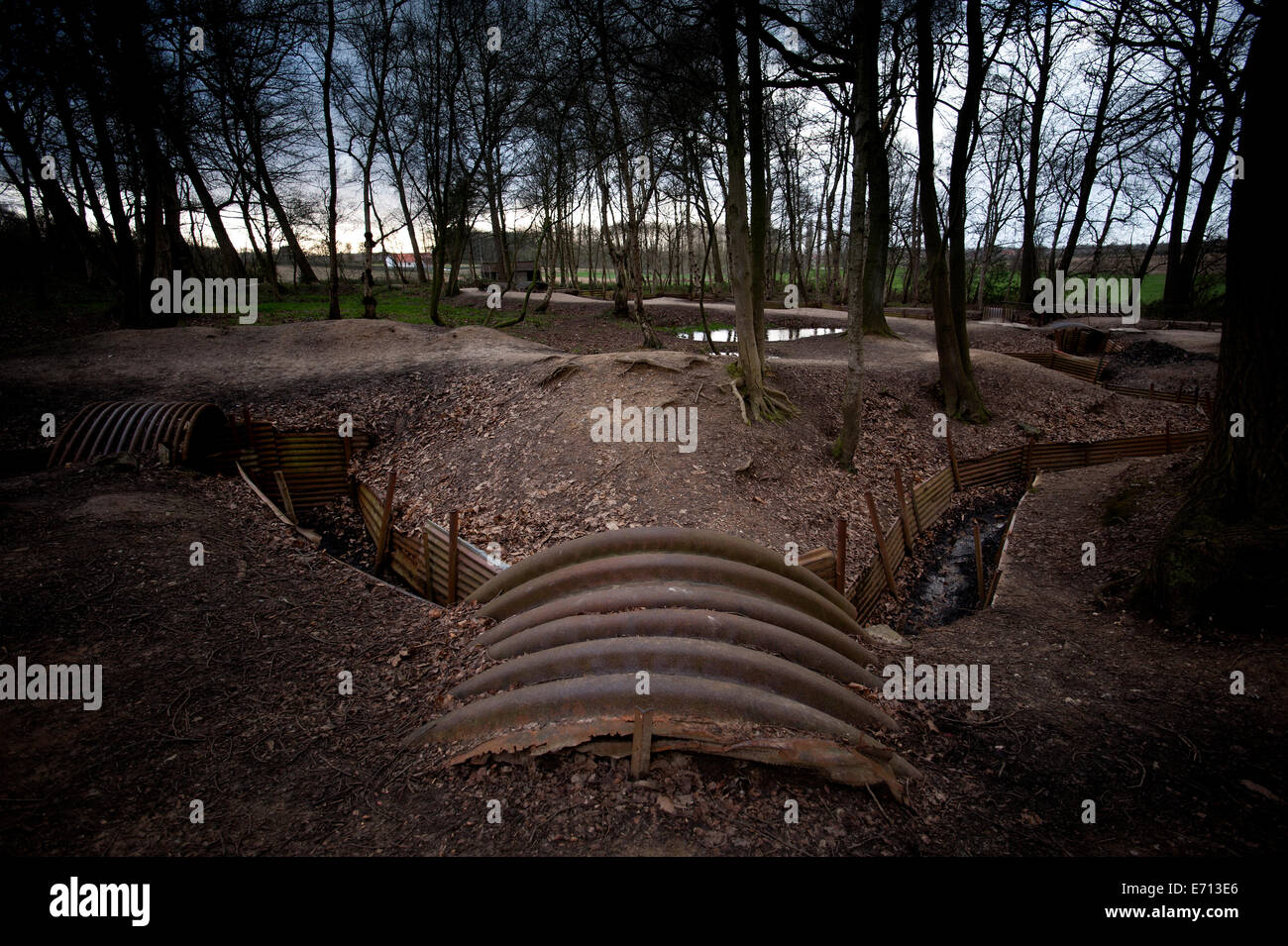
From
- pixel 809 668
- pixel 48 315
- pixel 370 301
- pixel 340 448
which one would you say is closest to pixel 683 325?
pixel 370 301

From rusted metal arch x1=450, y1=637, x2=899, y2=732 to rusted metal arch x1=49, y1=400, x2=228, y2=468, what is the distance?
829cm

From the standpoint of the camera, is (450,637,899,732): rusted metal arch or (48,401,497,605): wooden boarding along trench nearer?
(450,637,899,732): rusted metal arch

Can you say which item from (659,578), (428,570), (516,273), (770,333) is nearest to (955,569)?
(659,578)

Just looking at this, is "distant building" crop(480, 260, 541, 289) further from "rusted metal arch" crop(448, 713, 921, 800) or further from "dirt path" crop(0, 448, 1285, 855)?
"rusted metal arch" crop(448, 713, 921, 800)

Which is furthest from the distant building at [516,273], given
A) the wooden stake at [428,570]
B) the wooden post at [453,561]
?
the wooden post at [453,561]

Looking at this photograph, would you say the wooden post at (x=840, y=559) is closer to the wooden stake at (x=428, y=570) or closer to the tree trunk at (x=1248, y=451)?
the tree trunk at (x=1248, y=451)

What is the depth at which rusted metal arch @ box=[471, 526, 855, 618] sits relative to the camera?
615 centimetres

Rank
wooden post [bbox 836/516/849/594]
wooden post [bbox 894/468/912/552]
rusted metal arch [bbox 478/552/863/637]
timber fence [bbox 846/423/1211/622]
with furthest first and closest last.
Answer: timber fence [bbox 846/423/1211/622], wooden post [bbox 894/468/912/552], wooden post [bbox 836/516/849/594], rusted metal arch [bbox 478/552/863/637]

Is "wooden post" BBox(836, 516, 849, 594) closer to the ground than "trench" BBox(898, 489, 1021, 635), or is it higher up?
higher up

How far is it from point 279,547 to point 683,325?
79.9 feet

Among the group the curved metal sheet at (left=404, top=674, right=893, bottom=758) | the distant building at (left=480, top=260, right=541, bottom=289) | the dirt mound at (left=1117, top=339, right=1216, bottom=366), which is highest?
the distant building at (left=480, top=260, right=541, bottom=289)

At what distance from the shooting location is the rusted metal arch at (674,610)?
522 cm

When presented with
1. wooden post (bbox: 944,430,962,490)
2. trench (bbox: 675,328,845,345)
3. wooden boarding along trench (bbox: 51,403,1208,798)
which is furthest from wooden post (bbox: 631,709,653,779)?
trench (bbox: 675,328,845,345)

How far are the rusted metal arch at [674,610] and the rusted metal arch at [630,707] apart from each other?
75 cm
